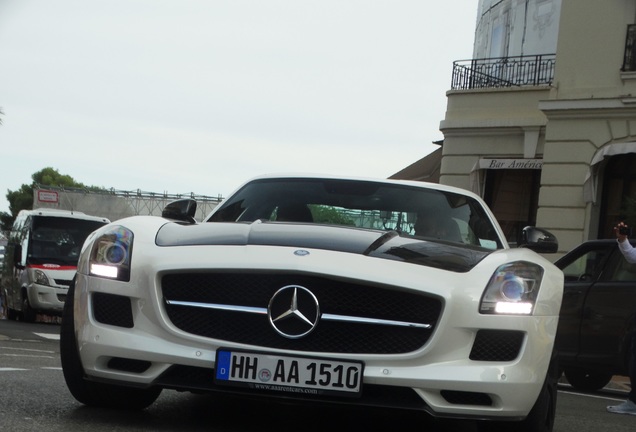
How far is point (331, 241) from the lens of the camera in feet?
17.8

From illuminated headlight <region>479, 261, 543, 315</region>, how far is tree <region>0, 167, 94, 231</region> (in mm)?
140790

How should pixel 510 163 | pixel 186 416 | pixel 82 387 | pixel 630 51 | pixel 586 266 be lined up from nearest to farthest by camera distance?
1. pixel 82 387
2. pixel 186 416
3. pixel 586 266
4. pixel 630 51
5. pixel 510 163

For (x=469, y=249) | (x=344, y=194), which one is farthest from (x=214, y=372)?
(x=344, y=194)

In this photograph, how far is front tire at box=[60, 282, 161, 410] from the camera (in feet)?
18.1

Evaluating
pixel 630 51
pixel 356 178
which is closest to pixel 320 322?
pixel 356 178

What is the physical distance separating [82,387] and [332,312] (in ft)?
4.18

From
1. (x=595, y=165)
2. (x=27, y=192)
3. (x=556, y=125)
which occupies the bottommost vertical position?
(x=27, y=192)

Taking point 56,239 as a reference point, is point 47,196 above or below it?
below

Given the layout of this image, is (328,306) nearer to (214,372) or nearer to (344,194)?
(214,372)

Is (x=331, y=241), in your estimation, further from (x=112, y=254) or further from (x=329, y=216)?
(x=329, y=216)

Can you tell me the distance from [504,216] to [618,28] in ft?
19.2

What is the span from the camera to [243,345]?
5090 millimetres

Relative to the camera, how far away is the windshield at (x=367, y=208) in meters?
6.57

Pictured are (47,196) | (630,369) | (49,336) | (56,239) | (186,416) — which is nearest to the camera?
(186,416)
